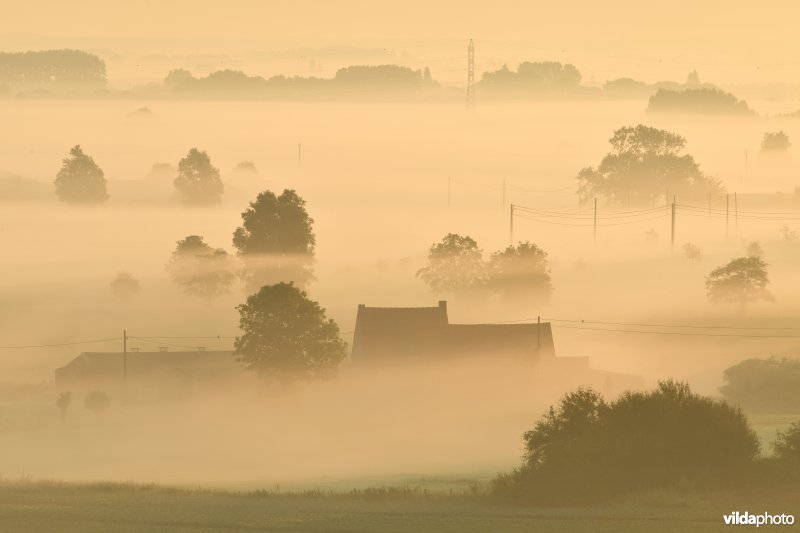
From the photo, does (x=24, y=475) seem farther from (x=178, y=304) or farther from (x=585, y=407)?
(x=178, y=304)

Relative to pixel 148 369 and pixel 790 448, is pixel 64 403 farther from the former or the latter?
pixel 790 448

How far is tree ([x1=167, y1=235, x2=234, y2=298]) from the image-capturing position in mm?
142875

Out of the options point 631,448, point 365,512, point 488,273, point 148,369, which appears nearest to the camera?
point 365,512

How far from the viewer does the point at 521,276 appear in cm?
14125

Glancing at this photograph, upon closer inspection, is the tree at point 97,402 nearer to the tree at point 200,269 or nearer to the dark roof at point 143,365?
the dark roof at point 143,365

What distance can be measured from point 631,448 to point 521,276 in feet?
281

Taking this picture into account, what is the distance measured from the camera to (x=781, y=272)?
163000 millimetres

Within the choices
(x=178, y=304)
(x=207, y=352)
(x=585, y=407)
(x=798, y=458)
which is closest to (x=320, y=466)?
(x=585, y=407)

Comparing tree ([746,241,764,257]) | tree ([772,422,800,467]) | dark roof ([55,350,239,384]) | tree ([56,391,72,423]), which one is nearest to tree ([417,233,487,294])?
tree ([746,241,764,257])

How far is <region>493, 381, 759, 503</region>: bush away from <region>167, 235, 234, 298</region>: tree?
86627 mm

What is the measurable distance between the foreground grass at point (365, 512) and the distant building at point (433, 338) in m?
44.5

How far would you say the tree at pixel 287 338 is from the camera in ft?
303

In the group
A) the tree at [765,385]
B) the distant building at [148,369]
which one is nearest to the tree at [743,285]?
the tree at [765,385]

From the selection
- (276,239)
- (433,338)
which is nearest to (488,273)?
(276,239)
